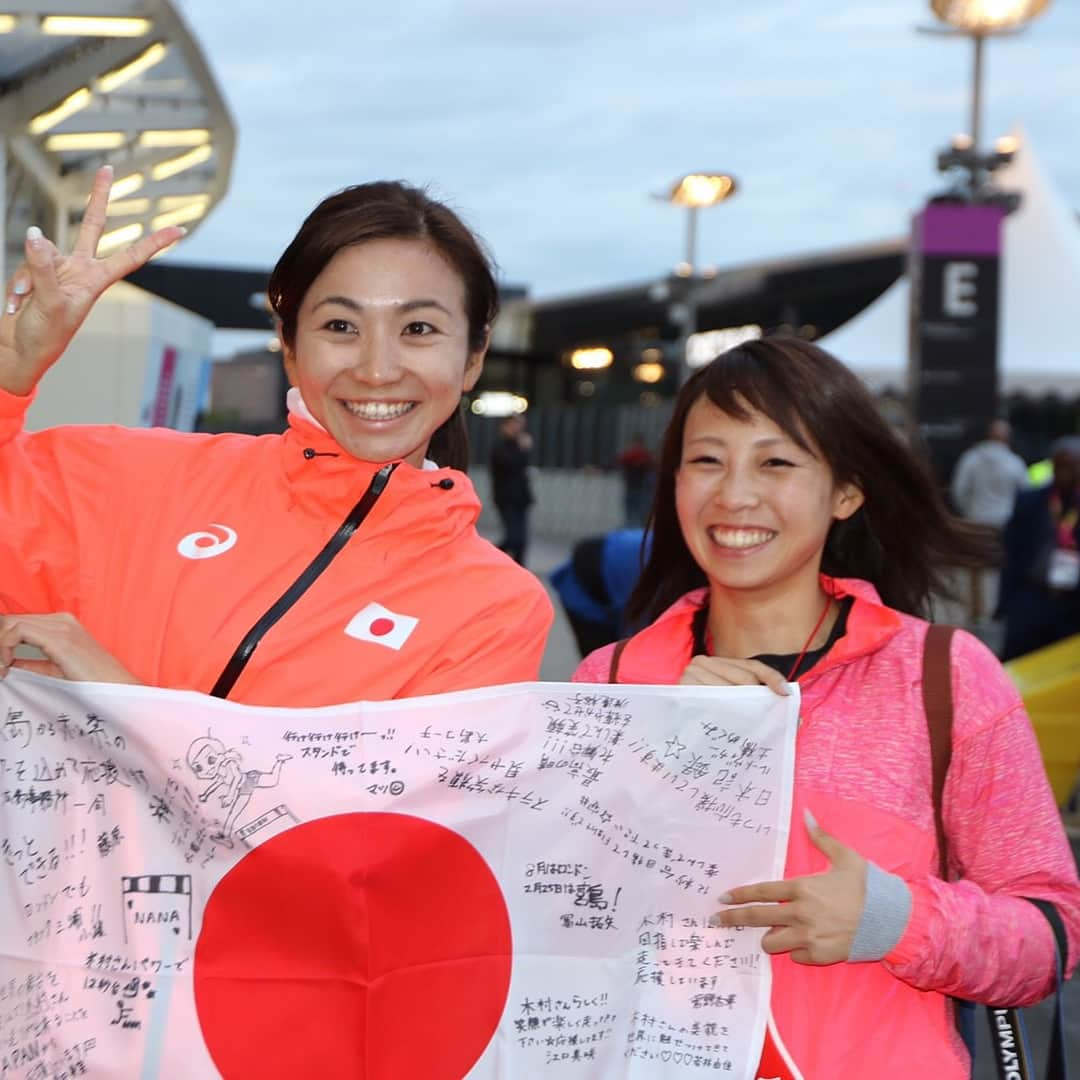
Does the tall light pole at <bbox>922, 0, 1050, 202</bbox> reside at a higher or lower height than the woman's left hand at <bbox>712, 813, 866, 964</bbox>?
higher

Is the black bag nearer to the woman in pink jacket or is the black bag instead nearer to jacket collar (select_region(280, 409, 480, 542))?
the woman in pink jacket

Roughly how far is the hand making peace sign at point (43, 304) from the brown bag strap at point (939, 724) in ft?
4.08

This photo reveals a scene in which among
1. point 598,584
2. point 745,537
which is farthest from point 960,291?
point 745,537

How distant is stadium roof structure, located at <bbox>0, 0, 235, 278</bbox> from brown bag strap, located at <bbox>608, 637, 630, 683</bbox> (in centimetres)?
747

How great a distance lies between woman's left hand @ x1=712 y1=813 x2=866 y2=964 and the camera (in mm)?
1852

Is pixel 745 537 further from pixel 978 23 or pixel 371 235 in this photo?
pixel 978 23

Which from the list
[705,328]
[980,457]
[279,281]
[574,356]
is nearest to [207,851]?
[279,281]

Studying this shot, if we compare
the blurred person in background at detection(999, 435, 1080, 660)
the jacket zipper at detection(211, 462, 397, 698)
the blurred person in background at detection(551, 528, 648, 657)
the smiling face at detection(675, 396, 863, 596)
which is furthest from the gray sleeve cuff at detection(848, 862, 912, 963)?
the blurred person in background at detection(999, 435, 1080, 660)

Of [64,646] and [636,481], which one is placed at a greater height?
[64,646]

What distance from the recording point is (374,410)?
81.1 inches

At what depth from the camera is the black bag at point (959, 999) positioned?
6.50 ft

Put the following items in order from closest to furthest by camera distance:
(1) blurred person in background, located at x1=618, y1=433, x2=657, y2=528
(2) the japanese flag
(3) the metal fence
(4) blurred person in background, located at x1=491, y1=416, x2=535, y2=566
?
(2) the japanese flag < (4) blurred person in background, located at x1=491, y1=416, x2=535, y2=566 < (1) blurred person in background, located at x1=618, y1=433, x2=657, y2=528 < (3) the metal fence

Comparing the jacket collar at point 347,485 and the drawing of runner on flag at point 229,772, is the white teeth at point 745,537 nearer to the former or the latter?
the jacket collar at point 347,485

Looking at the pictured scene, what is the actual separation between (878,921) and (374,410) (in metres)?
0.96
